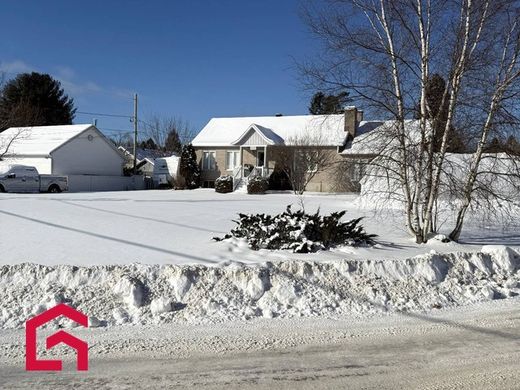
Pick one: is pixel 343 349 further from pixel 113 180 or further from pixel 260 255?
pixel 113 180

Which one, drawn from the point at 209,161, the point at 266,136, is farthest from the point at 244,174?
the point at 209,161

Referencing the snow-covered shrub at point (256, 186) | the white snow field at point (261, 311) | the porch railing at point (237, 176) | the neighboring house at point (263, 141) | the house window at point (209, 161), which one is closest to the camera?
the white snow field at point (261, 311)

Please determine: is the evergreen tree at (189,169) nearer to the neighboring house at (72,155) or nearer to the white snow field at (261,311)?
the neighboring house at (72,155)

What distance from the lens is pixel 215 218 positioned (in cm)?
1412

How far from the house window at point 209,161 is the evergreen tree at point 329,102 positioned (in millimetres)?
27402

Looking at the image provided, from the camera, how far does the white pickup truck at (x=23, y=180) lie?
3036cm

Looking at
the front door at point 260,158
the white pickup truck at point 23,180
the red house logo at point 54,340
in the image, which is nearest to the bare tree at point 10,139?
the white pickup truck at point 23,180

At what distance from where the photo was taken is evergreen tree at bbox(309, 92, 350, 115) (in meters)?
10.5

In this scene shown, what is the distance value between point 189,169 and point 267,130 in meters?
6.64

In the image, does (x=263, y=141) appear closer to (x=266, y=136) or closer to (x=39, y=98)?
(x=266, y=136)

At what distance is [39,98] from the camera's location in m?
57.4

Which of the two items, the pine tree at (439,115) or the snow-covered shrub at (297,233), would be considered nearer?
the snow-covered shrub at (297,233)

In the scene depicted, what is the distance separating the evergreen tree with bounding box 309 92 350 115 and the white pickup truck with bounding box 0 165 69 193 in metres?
25.7

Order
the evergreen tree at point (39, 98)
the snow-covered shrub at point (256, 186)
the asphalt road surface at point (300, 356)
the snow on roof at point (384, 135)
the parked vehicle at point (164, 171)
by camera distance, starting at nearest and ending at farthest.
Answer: the asphalt road surface at point (300, 356), the snow on roof at point (384, 135), the snow-covered shrub at point (256, 186), the parked vehicle at point (164, 171), the evergreen tree at point (39, 98)
